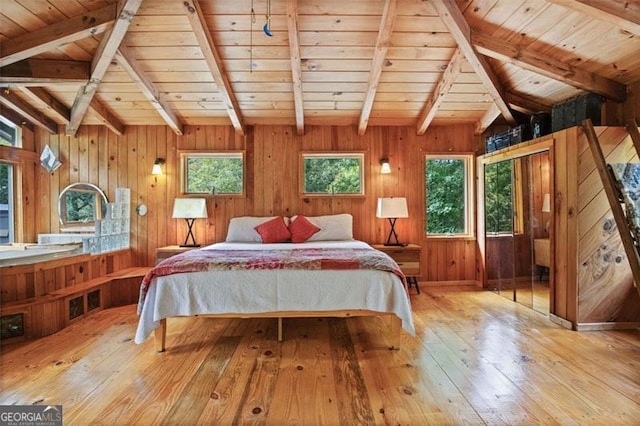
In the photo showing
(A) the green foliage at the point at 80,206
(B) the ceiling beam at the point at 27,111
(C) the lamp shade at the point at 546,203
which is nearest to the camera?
(C) the lamp shade at the point at 546,203

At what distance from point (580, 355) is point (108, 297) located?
14.7ft

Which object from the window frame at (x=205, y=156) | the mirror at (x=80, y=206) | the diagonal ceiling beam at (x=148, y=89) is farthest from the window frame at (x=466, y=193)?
the mirror at (x=80, y=206)

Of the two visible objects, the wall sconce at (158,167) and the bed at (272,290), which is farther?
the wall sconce at (158,167)

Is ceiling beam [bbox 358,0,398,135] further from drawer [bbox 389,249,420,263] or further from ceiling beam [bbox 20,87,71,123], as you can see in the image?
ceiling beam [bbox 20,87,71,123]

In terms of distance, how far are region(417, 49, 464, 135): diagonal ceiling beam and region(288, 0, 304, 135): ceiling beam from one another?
1.56m

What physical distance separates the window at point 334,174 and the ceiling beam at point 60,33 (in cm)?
256

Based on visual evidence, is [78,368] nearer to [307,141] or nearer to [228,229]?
[228,229]

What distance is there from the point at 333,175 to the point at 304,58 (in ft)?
5.55

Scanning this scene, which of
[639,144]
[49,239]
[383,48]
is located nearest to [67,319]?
[49,239]

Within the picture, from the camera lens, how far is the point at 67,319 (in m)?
3.05

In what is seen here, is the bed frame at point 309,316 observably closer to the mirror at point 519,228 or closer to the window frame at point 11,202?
the mirror at point 519,228

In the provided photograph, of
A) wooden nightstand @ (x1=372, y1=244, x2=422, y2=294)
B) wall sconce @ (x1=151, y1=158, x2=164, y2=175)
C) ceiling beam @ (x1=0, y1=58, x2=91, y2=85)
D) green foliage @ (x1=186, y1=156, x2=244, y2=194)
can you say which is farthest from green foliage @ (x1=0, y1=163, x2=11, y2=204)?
wooden nightstand @ (x1=372, y1=244, x2=422, y2=294)

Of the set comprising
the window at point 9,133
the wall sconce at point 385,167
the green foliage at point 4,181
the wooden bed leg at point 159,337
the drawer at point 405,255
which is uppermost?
the window at point 9,133

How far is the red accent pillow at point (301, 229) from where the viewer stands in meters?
3.98
